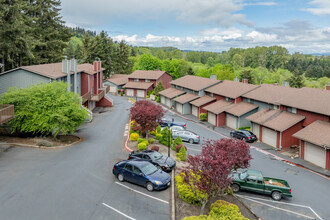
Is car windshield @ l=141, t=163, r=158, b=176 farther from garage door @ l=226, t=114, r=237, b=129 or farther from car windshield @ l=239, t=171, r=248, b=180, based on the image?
garage door @ l=226, t=114, r=237, b=129

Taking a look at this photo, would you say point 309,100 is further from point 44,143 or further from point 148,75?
point 148,75

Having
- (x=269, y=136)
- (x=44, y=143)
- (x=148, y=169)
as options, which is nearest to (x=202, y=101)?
(x=269, y=136)

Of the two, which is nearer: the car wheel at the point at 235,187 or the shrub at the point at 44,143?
the car wheel at the point at 235,187

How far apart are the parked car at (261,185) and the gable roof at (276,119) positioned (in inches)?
517

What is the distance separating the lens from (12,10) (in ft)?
101

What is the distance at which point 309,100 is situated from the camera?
3256 centimetres

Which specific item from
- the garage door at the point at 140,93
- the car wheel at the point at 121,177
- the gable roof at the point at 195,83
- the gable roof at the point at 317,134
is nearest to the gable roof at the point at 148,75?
the garage door at the point at 140,93

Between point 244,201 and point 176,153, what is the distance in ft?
32.1

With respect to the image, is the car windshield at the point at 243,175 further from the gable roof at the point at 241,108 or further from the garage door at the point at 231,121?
the garage door at the point at 231,121

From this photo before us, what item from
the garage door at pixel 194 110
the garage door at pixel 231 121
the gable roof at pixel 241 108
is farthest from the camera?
the garage door at pixel 194 110

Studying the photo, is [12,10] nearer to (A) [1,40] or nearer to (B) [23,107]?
(A) [1,40]

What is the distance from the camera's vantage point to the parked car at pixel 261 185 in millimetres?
18266

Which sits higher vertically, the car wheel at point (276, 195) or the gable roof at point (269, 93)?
the gable roof at point (269, 93)

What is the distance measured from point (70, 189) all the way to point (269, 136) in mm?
25087
